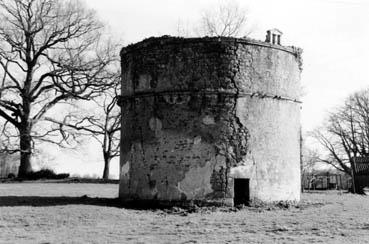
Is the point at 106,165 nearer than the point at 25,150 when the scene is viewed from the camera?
No

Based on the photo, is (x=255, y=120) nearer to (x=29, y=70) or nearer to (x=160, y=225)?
(x=160, y=225)

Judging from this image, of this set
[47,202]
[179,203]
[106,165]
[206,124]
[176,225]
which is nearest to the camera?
[176,225]

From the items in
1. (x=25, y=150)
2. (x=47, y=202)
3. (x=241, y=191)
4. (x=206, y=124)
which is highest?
(x=25, y=150)

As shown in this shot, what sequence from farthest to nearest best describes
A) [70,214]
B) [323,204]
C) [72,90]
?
[72,90] → [323,204] → [70,214]

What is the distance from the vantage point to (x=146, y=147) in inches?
621

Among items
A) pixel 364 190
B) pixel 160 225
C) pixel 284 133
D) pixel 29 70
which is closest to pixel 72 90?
pixel 29 70

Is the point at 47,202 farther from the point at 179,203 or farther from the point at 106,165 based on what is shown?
the point at 106,165

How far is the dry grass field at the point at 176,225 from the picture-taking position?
1029 centimetres

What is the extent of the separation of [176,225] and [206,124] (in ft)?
13.1

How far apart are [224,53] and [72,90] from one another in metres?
20.2

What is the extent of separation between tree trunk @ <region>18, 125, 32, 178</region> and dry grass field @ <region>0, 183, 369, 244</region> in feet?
58.7

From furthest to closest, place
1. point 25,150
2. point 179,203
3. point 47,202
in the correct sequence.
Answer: point 25,150 < point 47,202 < point 179,203

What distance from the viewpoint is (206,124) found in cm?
1528

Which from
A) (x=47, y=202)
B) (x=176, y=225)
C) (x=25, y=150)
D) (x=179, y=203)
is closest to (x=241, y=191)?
(x=179, y=203)
